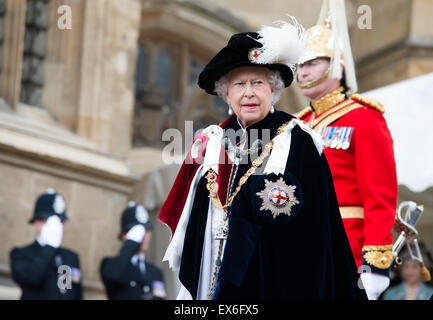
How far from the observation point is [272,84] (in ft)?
11.9

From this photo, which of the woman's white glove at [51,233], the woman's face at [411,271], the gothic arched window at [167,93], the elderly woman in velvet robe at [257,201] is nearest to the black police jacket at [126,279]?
the woman's white glove at [51,233]

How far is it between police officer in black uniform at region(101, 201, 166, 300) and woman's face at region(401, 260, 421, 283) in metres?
1.86

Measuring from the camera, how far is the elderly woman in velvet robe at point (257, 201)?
131 inches

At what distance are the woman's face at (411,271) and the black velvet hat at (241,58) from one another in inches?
122

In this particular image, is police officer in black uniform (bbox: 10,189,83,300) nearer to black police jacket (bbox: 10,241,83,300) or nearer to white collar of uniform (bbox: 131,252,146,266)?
black police jacket (bbox: 10,241,83,300)

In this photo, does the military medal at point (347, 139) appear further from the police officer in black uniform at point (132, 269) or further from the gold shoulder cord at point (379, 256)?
the police officer in black uniform at point (132, 269)

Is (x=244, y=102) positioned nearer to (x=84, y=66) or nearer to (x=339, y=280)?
(x=339, y=280)

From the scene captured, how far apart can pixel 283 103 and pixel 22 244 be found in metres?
4.85

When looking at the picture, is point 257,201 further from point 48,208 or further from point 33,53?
point 33,53

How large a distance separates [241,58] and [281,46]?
0.52 feet

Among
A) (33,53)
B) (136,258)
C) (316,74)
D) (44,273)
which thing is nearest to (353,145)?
(316,74)

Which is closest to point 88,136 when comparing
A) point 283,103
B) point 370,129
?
point 283,103

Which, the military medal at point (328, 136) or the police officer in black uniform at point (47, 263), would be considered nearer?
the military medal at point (328, 136)
